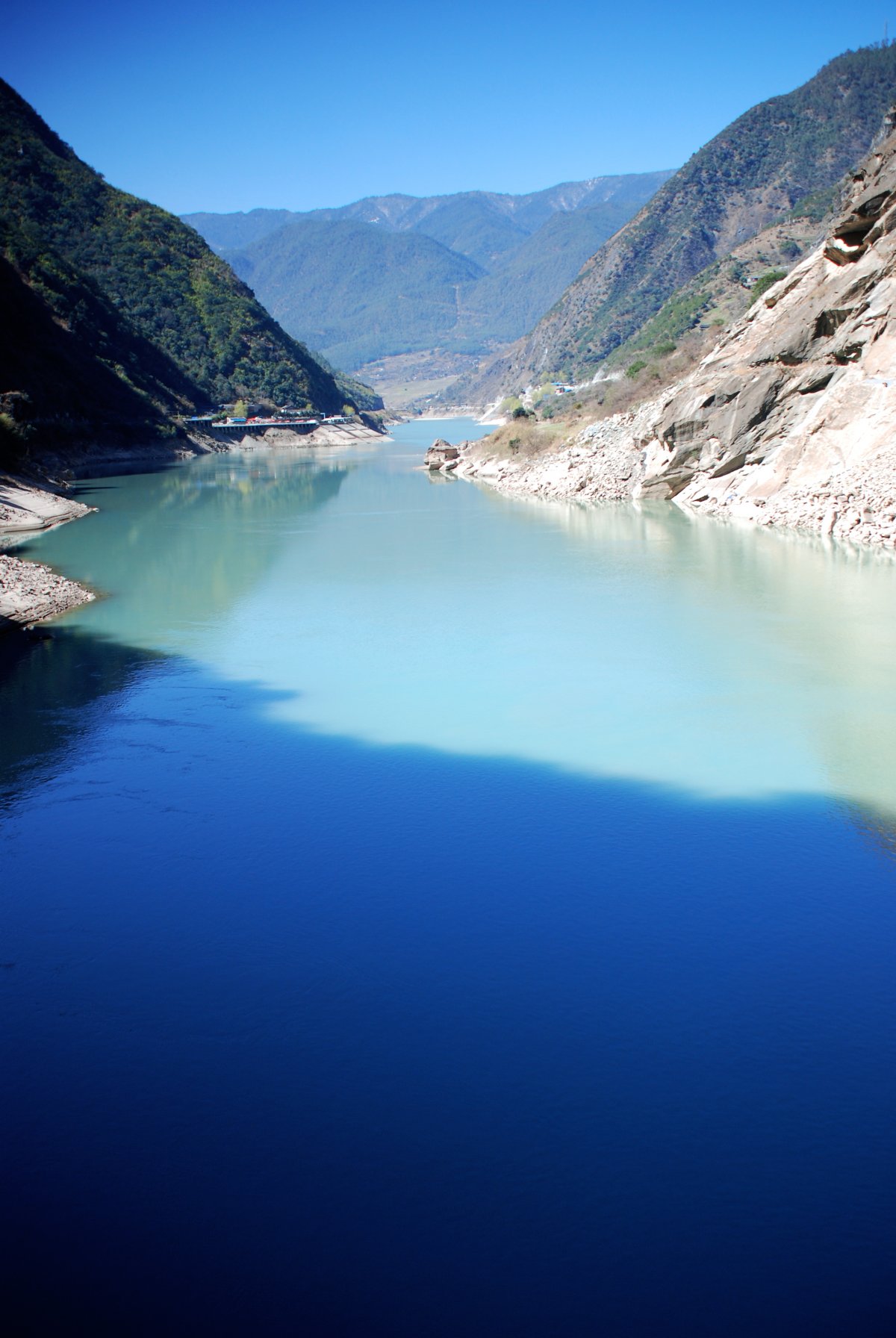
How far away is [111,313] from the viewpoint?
74.1 m

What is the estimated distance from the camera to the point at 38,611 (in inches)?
783

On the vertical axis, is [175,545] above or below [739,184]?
below

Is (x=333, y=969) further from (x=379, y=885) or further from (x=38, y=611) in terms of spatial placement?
(x=38, y=611)

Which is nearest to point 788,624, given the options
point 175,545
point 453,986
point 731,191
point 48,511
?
point 453,986

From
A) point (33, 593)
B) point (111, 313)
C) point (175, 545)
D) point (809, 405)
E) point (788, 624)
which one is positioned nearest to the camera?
point (788, 624)

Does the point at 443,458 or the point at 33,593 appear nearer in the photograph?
the point at 33,593

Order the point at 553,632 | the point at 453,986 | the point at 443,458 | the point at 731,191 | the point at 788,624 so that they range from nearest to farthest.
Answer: the point at 453,986 < the point at 788,624 < the point at 553,632 < the point at 443,458 < the point at 731,191

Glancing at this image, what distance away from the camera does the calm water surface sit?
5.19 m

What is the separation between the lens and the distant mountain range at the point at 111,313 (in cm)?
5806

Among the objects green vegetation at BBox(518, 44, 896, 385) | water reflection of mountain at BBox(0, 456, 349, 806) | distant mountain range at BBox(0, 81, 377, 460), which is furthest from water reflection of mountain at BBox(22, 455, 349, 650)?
green vegetation at BBox(518, 44, 896, 385)

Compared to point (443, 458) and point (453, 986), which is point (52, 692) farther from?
point (443, 458)

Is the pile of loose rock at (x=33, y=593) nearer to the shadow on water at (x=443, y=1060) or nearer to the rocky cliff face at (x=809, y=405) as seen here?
the shadow on water at (x=443, y=1060)

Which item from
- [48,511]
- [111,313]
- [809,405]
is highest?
[111,313]

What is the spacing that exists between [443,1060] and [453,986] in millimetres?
916
